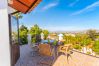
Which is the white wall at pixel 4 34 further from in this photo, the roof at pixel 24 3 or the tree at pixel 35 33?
the tree at pixel 35 33

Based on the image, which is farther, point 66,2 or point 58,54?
point 66,2

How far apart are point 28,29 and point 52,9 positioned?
8142 millimetres

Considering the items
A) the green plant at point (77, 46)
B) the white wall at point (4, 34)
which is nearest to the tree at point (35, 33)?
the green plant at point (77, 46)

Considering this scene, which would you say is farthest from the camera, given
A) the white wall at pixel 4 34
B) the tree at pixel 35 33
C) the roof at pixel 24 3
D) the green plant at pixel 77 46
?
the tree at pixel 35 33

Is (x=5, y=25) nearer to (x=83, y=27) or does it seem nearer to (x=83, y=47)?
(x=83, y=47)

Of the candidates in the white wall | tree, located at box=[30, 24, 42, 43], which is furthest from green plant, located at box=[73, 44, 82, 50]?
the white wall

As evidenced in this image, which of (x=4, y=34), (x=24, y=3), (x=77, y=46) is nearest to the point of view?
(x=4, y=34)

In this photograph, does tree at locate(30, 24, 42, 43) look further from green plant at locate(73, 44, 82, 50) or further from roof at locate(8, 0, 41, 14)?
roof at locate(8, 0, 41, 14)

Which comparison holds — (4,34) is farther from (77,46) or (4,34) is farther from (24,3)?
(77,46)

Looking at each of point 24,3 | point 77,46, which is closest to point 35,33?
point 77,46

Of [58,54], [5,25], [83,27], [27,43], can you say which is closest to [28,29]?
[27,43]

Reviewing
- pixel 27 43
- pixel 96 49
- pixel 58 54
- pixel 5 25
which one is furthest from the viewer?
pixel 27 43

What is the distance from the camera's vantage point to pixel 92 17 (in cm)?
2248

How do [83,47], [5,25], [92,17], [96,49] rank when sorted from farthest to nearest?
[92,17] < [83,47] < [96,49] < [5,25]
